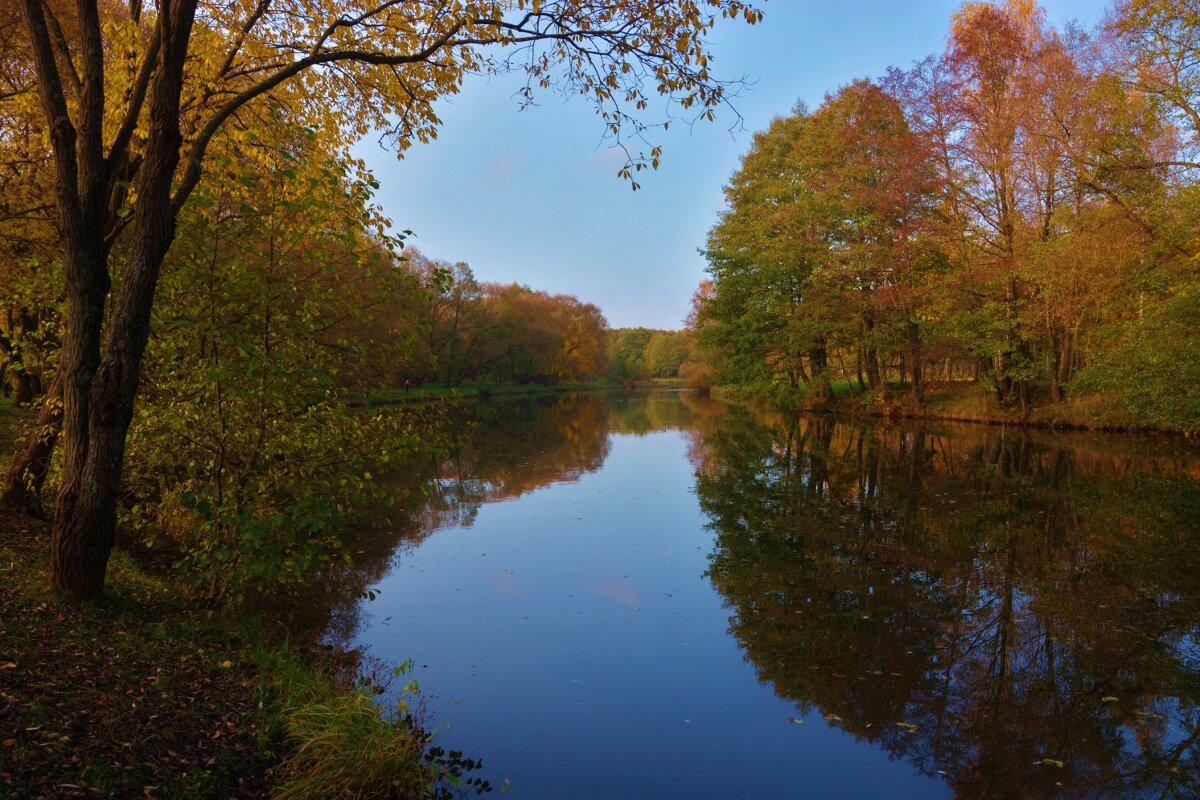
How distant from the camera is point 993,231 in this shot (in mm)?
25781

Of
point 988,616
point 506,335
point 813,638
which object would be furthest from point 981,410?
point 506,335

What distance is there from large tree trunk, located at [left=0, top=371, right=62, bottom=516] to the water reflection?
7.39 m

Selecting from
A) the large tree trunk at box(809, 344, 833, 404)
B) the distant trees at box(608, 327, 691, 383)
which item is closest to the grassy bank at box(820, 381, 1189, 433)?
the large tree trunk at box(809, 344, 833, 404)

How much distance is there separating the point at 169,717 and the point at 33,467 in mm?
5683

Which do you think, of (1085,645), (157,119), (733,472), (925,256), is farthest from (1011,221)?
(157,119)

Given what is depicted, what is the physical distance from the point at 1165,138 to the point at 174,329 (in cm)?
2683

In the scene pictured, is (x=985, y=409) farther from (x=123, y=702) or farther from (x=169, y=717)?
(x=123, y=702)

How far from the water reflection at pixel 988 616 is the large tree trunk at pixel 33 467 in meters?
7.39

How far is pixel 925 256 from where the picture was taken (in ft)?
89.7

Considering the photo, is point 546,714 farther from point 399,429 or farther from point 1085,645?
point 1085,645

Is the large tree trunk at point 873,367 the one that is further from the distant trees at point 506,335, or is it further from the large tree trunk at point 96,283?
the large tree trunk at point 96,283

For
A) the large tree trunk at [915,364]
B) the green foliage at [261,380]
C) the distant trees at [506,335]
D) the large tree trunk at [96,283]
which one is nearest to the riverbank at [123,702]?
the large tree trunk at [96,283]

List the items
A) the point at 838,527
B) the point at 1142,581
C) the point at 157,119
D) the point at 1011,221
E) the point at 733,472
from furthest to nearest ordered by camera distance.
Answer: the point at 1011,221, the point at 733,472, the point at 838,527, the point at 1142,581, the point at 157,119

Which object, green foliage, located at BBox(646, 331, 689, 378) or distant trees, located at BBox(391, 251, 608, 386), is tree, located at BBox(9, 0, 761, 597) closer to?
distant trees, located at BBox(391, 251, 608, 386)
